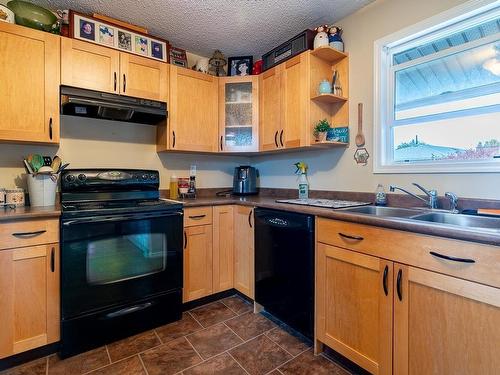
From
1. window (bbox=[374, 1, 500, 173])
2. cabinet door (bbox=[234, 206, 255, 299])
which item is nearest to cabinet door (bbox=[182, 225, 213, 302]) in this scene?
cabinet door (bbox=[234, 206, 255, 299])

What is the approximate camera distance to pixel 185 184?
2602 mm

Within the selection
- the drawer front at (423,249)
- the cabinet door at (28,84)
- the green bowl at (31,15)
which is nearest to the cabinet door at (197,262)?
the drawer front at (423,249)

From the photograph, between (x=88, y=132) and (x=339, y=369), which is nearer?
(x=339, y=369)

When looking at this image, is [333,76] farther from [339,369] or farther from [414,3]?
[339,369]

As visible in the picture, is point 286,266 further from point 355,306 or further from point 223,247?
point 223,247

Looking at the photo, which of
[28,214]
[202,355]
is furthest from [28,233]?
[202,355]

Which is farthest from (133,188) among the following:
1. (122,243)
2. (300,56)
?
(300,56)

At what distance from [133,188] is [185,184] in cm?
47

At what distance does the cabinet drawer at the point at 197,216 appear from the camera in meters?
2.15

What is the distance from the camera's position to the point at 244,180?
285cm

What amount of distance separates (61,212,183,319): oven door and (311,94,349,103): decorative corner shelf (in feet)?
4.56

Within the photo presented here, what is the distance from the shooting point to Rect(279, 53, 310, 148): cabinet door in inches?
84.0

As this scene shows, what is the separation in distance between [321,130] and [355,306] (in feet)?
4.13

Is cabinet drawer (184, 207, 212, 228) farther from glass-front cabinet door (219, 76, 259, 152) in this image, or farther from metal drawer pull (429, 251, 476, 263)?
metal drawer pull (429, 251, 476, 263)
